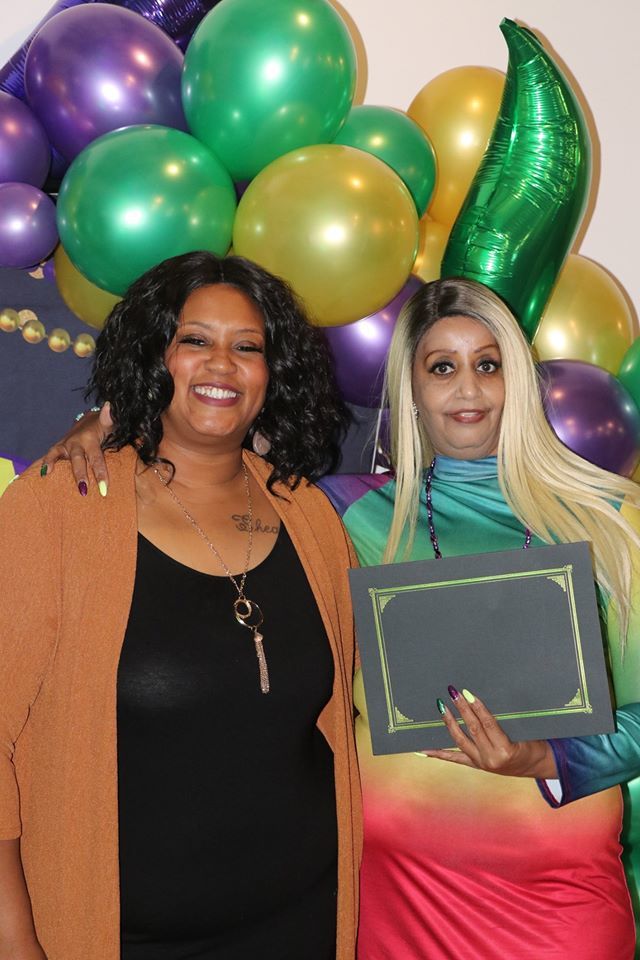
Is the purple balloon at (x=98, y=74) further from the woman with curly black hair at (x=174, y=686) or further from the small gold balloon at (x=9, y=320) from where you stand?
the woman with curly black hair at (x=174, y=686)

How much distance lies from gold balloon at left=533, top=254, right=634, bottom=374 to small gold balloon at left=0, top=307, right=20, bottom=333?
121 centimetres

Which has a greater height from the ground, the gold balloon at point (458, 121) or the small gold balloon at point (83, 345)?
the gold balloon at point (458, 121)

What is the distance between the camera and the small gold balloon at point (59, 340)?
2.35 m

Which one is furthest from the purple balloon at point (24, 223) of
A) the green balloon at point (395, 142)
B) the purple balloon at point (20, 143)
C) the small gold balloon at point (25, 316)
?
the green balloon at point (395, 142)

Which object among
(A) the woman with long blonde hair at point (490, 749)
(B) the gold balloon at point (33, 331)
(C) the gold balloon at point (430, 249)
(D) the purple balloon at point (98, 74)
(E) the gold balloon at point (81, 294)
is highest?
(D) the purple balloon at point (98, 74)

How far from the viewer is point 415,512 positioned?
6.27 feet

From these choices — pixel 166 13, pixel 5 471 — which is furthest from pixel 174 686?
pixel 166 13

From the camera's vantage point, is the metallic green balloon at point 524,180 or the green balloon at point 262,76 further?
the metallic green balloon at point 524,180

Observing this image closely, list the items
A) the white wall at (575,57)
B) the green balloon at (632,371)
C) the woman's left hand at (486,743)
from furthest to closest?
1. the white wall at (575,57)
2. the green balloon at (632,371)
3. the woman's left hand at (486,743)

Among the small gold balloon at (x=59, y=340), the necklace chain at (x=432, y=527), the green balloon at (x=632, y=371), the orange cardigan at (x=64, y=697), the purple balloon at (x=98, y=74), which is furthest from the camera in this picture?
the green balloon at (x=632, y=371)

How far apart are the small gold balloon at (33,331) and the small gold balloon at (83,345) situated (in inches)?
→ 3.1

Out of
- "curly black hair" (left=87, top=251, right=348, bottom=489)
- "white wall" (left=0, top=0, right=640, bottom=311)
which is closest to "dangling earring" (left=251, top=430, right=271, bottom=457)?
"curly black hair" (left=87, top=251, right=348, bottom=489)

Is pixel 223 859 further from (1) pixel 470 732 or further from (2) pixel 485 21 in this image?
(2) pixel 485 21

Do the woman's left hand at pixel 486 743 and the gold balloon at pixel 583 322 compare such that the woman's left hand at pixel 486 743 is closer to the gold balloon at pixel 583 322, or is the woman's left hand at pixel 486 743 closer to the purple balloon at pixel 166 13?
the gold balloon at pixel 583 322
